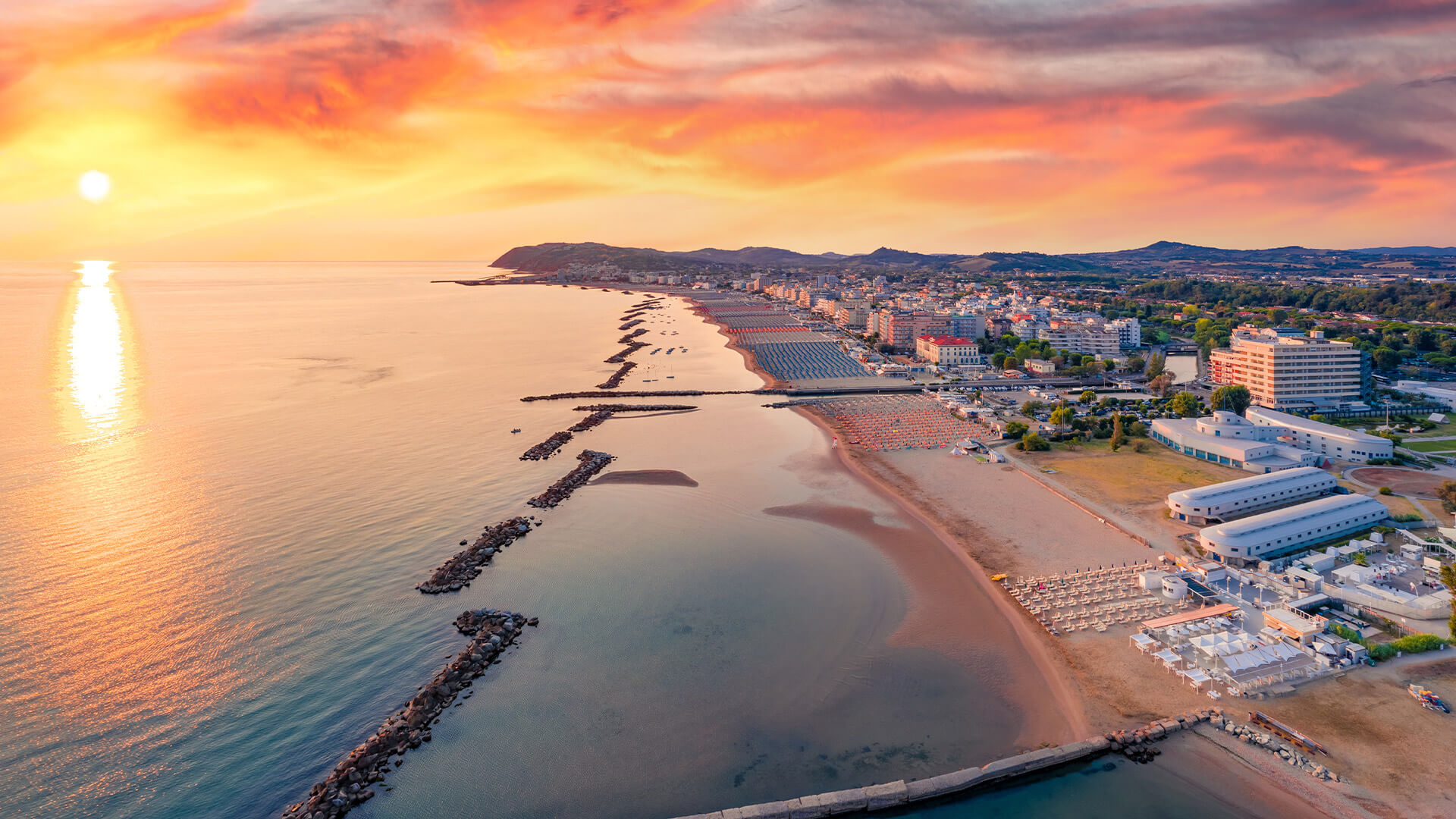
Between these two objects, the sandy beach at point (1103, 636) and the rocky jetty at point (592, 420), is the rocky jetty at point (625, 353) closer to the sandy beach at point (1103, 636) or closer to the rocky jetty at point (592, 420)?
the rocky jetty at point (592, 420)

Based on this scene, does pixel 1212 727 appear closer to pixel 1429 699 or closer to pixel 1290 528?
pixel 1429 699

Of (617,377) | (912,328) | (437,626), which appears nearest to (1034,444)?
(437,626)

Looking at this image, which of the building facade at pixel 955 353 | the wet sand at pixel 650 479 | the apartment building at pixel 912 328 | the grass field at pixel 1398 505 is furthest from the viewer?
the apartment building at pixel 912 328

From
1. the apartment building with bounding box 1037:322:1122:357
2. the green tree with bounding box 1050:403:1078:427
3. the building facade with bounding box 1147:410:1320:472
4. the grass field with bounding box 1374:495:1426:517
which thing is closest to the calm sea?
the green tree with bounding box 1050:403:1078:427

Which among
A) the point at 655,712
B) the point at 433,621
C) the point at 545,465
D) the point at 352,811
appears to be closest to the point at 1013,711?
the point at 655,712

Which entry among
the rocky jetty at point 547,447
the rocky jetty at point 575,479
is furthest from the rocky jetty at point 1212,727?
the rocky jetty at point 547,447

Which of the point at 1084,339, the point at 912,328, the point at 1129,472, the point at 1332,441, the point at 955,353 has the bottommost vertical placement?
the point at 1129,472
